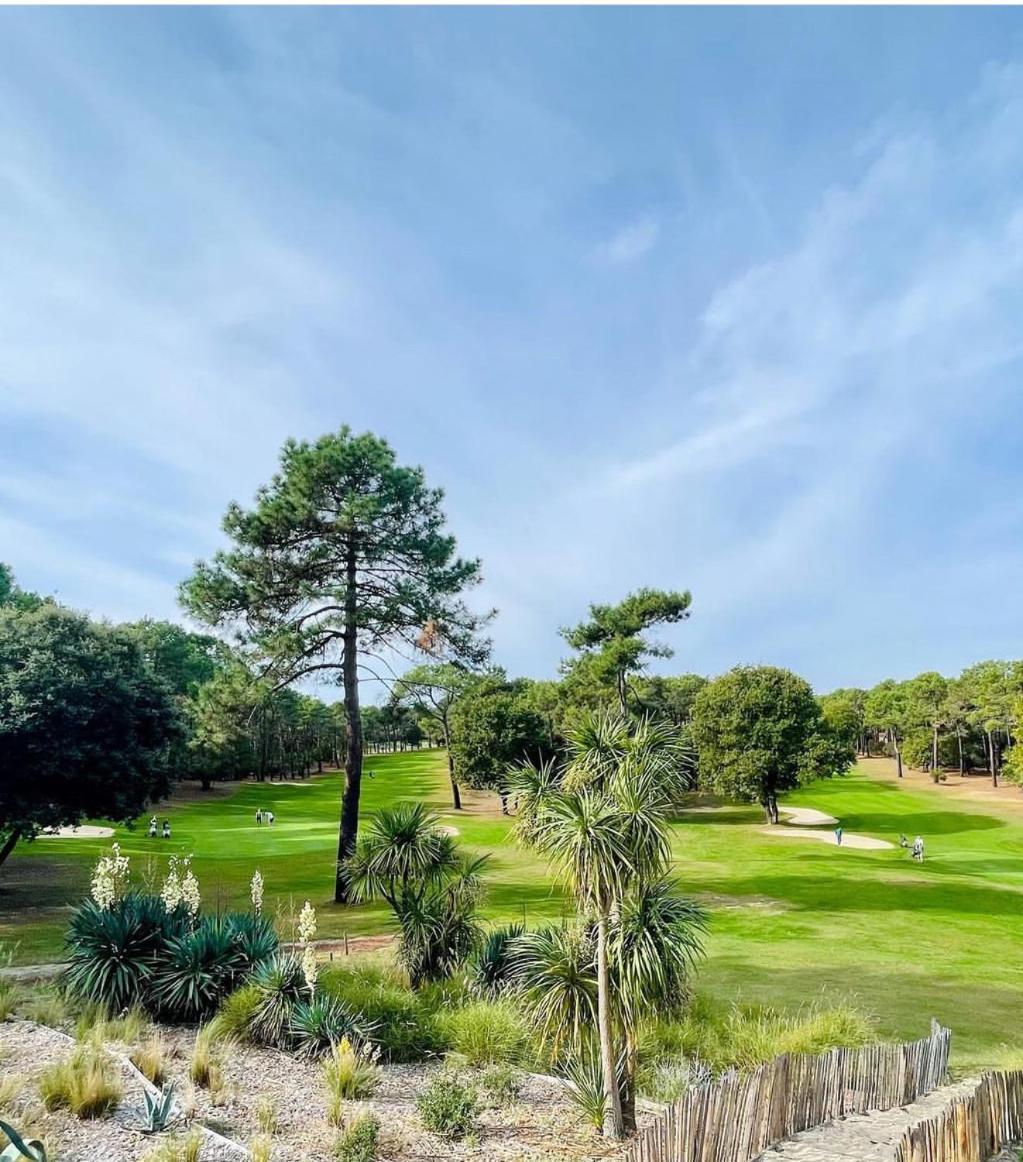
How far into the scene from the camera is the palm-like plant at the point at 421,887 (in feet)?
42.5

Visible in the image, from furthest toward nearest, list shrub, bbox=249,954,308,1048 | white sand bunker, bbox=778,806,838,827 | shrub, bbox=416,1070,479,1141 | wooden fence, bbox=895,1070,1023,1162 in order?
white sand bunker, bbox=778,806,838,827 < shrub, bbox=249,954,308,1048 < shrub, bbox=416,1070,479,1141 < wooden fence, bbox=895,1070,1023,1162

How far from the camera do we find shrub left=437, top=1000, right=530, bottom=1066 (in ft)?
32.0

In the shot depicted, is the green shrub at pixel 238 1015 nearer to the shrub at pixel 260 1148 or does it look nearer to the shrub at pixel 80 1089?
the shrub at pixel 80 1089

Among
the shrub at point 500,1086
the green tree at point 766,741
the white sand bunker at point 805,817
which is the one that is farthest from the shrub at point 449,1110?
the white sand bunker at point 805,817

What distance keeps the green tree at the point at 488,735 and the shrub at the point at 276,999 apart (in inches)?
1372

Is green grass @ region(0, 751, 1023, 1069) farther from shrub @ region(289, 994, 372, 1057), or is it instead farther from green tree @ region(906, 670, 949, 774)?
green tree @ region(906, 670, 949, 774)

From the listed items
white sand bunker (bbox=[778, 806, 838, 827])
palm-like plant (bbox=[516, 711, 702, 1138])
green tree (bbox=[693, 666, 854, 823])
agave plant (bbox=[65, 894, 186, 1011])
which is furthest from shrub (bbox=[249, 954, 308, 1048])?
white sand bunker (bbox=[778, 806, 838, 827])

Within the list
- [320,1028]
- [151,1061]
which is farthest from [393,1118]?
[151,1061]

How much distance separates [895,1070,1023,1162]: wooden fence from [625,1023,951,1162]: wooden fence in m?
1.00

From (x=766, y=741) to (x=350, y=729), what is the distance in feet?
90.3

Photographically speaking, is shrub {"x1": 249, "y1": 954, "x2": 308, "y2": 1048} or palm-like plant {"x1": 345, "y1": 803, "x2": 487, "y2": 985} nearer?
shrub {"x1": 249, "y1": 954, "x2": 308, "y2": 1048}

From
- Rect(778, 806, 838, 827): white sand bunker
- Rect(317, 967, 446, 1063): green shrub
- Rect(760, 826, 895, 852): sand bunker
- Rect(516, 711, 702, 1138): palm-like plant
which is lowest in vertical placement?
Rect(760, 826, 895, 852): sand bunker

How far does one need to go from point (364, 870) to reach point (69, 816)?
1077cm

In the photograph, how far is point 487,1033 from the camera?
391 inches
